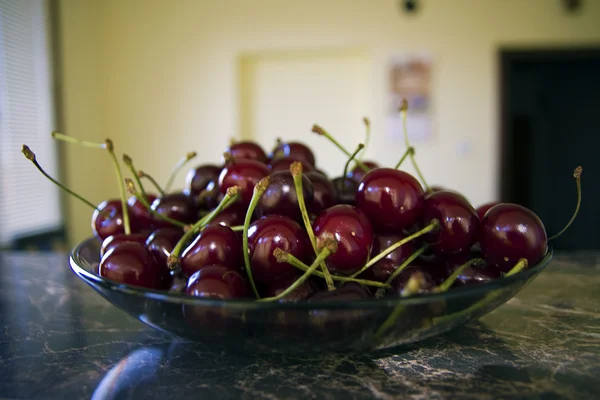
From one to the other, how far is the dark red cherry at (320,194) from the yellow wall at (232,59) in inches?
111

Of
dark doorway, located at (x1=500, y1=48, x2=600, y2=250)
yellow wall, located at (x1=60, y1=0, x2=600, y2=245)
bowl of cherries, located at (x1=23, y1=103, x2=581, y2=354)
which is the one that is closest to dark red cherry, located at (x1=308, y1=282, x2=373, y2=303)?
bowl of cherries, located at (x1=23, y1=103, x2=581, y2=354)

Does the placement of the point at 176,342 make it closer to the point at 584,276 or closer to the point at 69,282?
the point at 69,282

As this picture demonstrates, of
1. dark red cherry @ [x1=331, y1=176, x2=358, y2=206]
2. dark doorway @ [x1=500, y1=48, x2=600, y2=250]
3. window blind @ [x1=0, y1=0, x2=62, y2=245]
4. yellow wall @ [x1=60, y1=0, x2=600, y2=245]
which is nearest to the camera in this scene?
dark red cherry @ [x1=331, y1=176, x2=358, y2=206]

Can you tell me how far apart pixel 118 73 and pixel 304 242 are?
137 inches

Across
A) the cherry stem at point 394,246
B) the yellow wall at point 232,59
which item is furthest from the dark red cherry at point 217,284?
the yellow wall at point 232,59

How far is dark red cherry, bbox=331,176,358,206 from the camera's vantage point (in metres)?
0.54

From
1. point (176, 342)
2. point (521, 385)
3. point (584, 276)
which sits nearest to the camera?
point (521, 385)

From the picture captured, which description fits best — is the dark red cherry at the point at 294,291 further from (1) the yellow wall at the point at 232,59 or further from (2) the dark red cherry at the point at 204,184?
(1) the yellow wall at the point at 232,59

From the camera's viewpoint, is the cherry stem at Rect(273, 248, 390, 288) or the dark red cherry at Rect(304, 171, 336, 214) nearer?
the cherry stem at Rect(273, 248, 390, 288)

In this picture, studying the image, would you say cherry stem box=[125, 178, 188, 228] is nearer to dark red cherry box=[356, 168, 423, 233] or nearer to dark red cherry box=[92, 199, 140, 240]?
dark red cherry box=[92, 199, 140, 240]

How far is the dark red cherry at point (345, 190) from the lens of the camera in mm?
539

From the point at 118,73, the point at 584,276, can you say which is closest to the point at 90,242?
the point at 584,276

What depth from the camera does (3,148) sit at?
238 cm

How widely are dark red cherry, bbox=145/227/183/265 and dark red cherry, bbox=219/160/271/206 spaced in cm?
8
